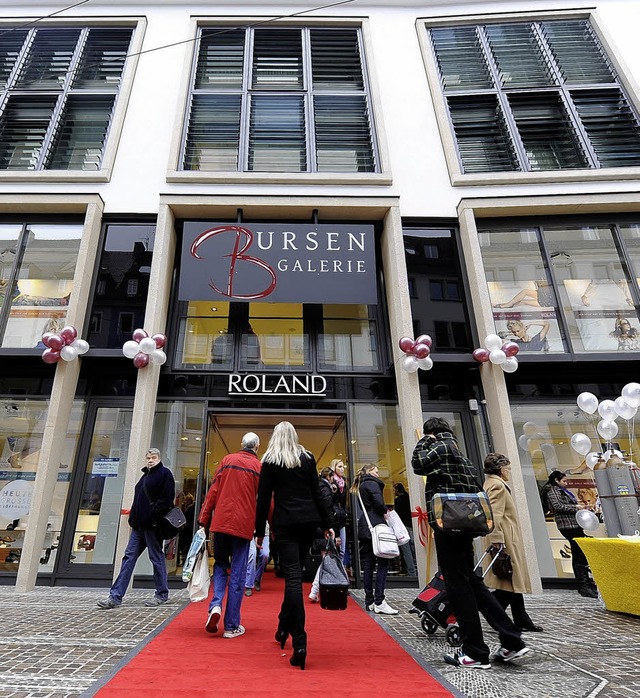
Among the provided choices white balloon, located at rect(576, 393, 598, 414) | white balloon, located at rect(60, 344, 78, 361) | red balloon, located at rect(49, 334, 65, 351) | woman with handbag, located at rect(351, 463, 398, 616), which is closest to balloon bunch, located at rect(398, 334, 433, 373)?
white balloon, located at rect(576, 393, 598, 414)

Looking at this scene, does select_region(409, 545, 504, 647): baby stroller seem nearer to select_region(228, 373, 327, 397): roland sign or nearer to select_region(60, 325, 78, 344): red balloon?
select_region(228, 373, 327, 397): roland sign

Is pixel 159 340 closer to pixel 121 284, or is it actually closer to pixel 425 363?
pixel 121 284

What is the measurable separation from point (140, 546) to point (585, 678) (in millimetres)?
5083

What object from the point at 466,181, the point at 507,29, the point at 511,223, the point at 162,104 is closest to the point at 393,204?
the point at 466,181

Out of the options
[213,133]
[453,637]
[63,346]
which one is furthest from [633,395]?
[213,133]

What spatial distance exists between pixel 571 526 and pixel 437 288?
197 inches

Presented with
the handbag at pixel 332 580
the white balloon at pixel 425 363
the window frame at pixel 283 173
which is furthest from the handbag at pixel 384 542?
the window frame at pixel 283 173

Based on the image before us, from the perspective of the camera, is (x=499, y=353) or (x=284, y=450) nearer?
(x=284, y=450)

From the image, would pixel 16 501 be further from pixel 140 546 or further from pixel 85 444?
pixel 140 546

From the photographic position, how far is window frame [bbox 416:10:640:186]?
33.7 ft

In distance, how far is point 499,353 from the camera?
8539 millimetres

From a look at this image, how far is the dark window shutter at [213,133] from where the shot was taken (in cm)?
1089

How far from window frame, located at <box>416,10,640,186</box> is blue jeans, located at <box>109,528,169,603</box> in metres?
9.12

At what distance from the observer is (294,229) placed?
10125mm
